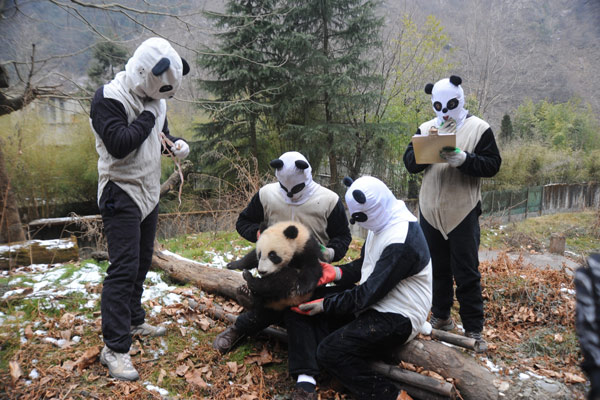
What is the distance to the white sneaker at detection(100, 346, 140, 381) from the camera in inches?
100

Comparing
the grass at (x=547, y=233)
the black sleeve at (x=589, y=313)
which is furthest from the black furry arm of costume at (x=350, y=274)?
the grass at (x=547, y=233)

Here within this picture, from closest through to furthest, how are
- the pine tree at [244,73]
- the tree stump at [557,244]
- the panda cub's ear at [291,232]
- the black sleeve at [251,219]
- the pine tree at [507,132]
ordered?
the panda cub's ear at [291,232] < the black sleeve at [251,219] < the tree stump at [557,244] < the pine tree at [244,73] < the pine tree at [507,132]

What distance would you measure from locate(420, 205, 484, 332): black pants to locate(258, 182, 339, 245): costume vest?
0.93 m

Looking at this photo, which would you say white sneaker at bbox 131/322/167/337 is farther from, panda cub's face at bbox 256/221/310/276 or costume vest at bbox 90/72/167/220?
panda cub's face at bbox 256/221/310/276

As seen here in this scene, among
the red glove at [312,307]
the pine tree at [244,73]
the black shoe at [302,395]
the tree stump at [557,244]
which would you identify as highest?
the pine tree at [244,73]

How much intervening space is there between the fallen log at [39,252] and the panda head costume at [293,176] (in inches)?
147

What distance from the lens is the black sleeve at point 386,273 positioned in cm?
251

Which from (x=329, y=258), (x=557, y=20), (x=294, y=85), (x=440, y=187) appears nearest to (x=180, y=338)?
(x=329, y=258)

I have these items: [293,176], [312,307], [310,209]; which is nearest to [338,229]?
[310,209]

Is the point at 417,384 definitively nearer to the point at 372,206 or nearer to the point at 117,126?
the point at 372,206

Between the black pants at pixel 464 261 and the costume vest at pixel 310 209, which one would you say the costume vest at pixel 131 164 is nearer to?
the costume vest at pixel 310 209

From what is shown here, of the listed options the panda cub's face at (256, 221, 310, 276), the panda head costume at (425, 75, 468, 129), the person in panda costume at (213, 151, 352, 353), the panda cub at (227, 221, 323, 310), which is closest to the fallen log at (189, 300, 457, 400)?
the panda cub at (227, 221, 323, 310)

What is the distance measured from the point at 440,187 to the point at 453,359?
1.39 metres

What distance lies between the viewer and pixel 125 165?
2.57 m
